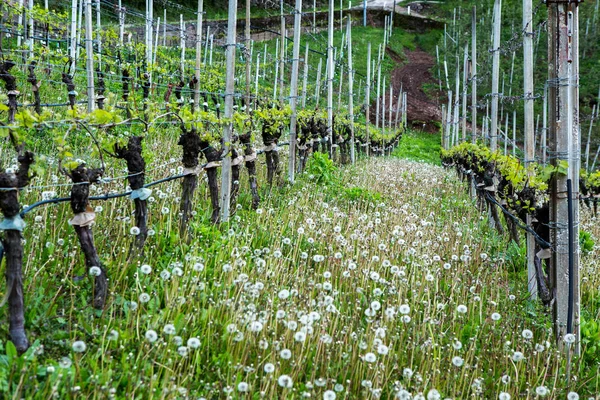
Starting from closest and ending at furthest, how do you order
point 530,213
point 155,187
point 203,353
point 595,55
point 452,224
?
point 203,353 → point 530,213 → point 155,187 → point 452,224 → point 595,55

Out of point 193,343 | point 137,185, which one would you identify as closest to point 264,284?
point 137,185

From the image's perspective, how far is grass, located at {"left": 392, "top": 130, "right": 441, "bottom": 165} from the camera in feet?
84.1

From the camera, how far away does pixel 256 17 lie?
4525 cm

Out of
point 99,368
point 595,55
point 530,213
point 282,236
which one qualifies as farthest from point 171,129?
point 595,55

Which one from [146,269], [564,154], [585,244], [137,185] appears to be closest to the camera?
[146,269]

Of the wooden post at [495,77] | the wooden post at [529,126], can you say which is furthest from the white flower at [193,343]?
the wooden post at [495,77]

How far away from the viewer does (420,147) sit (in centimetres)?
2966

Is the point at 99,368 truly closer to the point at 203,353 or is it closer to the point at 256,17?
the point at 203,353

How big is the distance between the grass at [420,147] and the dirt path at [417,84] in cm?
122

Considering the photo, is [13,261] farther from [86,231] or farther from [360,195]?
[360,195]

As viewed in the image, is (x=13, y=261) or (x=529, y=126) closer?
(x=13, y=261)

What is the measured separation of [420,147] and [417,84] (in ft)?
46.5

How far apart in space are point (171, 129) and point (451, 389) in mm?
9225

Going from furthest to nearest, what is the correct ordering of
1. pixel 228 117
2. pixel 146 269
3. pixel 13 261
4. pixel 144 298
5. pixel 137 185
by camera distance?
1. pixel 228 117
2. pixel 137 185
3. pixel 146 269
4. pixel 144 298
5. pixel 13 261
